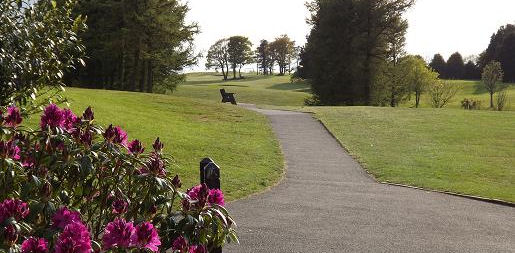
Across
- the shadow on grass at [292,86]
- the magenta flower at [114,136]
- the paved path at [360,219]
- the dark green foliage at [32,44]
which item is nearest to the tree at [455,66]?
the shadow on grass at [292,86]

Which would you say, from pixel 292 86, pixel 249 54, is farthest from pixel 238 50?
pixel 292 86

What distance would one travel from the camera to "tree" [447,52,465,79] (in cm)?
10738

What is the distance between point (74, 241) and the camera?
97.8 inches

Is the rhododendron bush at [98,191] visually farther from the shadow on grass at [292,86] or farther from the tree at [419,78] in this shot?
the shadow on grass at [292,86]

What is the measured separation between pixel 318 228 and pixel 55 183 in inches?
214

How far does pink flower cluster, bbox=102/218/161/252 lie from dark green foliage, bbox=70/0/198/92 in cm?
3869

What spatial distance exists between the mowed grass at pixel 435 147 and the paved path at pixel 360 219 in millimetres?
1588

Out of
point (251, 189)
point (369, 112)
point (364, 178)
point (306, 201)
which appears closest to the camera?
point (306, 201)

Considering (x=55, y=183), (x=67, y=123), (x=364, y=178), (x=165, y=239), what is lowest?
(x=364, y=178)

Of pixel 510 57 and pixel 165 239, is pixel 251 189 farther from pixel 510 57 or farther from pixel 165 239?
pixel 510 57

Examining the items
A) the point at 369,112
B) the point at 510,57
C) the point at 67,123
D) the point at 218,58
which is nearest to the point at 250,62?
the point at 218,58

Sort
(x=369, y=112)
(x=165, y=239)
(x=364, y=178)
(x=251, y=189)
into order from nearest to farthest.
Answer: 1. (x=165, y=239)
2. (x=251, y=189)
3. (x=364, y=178)
4. (x=369, y=112)

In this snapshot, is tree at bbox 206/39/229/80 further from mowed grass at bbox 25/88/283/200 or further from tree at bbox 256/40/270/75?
mowed grass at bbox 25/88/283/200

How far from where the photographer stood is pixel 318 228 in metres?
8.30
